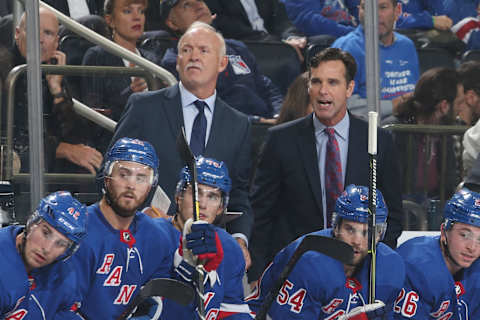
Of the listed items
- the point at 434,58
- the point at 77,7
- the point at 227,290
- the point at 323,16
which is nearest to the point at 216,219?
the point at 227,290

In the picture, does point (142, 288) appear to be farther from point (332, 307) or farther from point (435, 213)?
point (435, 213)

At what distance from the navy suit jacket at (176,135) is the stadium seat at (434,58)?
0.82 m

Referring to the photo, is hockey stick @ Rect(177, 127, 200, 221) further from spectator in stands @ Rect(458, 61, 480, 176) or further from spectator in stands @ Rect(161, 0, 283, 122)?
spectator in stands @ Rect(458, 61, 480, 176)

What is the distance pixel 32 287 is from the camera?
3.25 metres

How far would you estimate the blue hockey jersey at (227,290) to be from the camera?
3.53 meters

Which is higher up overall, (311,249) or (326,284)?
(311,249)

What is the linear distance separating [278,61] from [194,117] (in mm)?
563

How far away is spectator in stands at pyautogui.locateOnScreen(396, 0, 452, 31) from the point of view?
4316 millimetres

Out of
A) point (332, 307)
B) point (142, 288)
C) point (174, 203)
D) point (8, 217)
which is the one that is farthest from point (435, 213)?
point (8, 217)

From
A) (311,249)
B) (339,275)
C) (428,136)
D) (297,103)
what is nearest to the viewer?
(311,249)

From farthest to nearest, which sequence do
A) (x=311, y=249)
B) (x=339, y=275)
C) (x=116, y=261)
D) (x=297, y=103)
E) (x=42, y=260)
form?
1. (x=297, y=103)
2. (x=339, y=275)
3. (x=311, y=249)
4. (x=116, y=261)
5. (x=42, y=260)

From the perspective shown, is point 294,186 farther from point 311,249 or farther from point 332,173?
point 311,249

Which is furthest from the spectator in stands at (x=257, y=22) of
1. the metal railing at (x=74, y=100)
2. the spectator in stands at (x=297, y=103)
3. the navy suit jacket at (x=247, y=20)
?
the metal railing at (x=74, y=100)

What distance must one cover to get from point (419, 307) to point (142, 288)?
98 centimetres
